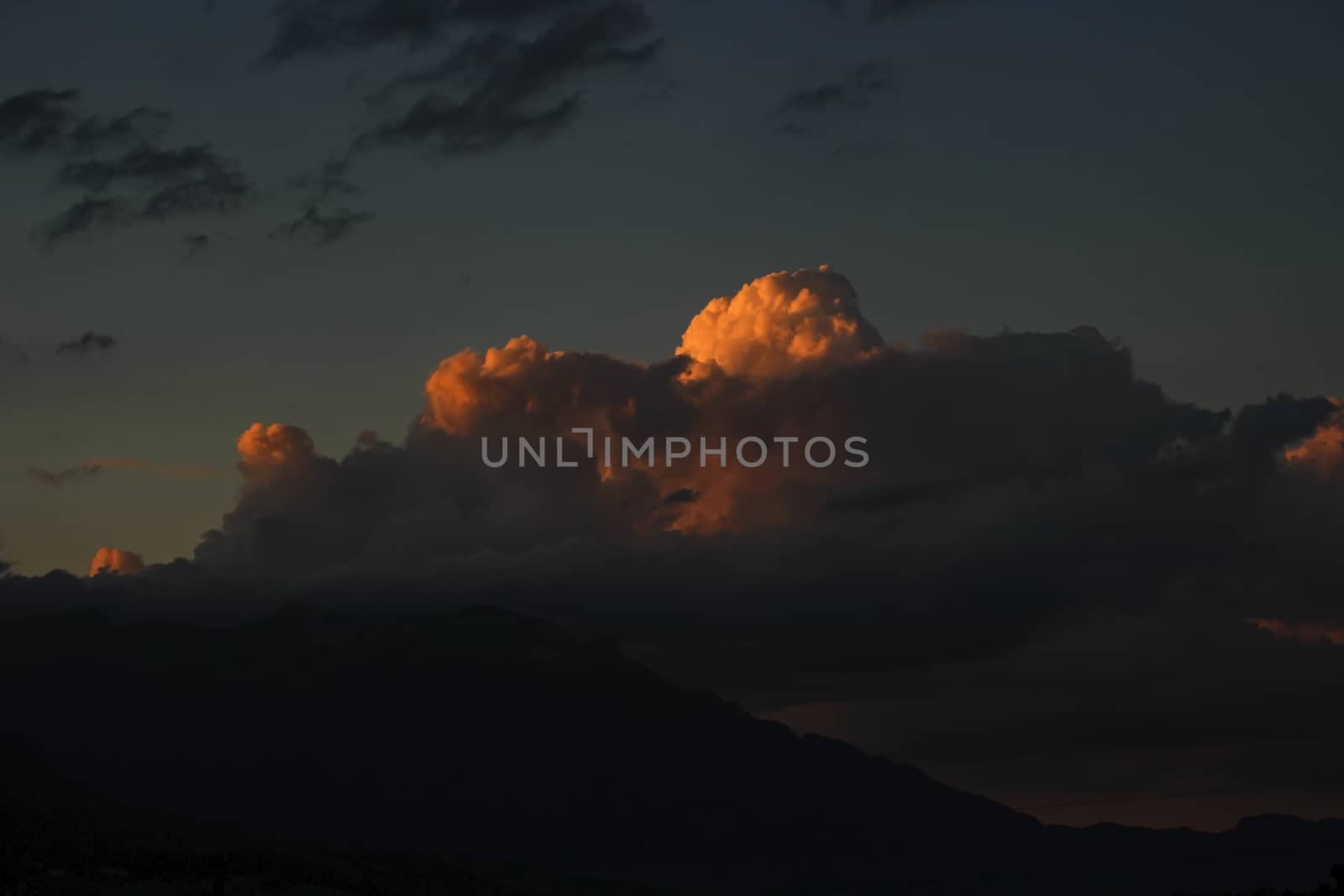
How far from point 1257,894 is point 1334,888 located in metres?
6.50

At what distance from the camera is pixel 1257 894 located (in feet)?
456

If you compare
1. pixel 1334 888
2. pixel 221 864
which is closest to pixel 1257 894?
pixel 1334 888

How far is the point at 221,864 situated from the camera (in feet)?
477

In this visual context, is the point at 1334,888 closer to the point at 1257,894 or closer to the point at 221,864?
the point at 1257,894

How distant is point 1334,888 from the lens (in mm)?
140500

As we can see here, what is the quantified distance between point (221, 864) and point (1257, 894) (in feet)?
258

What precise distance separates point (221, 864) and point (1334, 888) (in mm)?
84686
